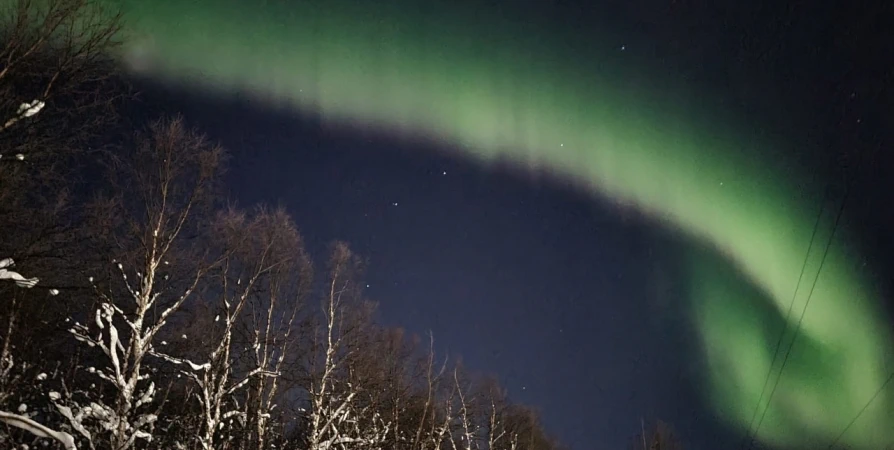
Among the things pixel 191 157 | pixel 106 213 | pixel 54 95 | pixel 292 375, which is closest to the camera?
pixel 54 95

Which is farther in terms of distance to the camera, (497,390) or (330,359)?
(497,390)

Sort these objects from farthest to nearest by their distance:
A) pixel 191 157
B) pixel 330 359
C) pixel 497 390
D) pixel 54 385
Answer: pixel 497 390 → pixel 54 385 → pixel 330 359 → pixel 191 157

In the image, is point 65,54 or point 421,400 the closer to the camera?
point 65,54

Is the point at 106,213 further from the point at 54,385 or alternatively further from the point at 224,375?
the point at 54,385

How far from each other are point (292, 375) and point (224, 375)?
5.30m

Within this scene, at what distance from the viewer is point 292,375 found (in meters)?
16.8

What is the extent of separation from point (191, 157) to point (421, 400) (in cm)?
2518

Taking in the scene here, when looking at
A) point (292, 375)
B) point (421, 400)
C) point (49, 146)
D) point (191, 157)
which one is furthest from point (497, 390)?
point (49, 146)

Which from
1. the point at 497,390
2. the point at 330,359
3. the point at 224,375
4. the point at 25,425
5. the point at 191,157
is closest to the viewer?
the point at 25,425

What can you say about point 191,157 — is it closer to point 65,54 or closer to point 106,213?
point 106,213

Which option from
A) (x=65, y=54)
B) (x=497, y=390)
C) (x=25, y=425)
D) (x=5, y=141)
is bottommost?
(x=497, y=390)

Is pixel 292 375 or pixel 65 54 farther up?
pixel 65 54

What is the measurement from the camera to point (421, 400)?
108 feet

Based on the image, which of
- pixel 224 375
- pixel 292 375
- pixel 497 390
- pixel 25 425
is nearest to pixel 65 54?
pixel 25 425
